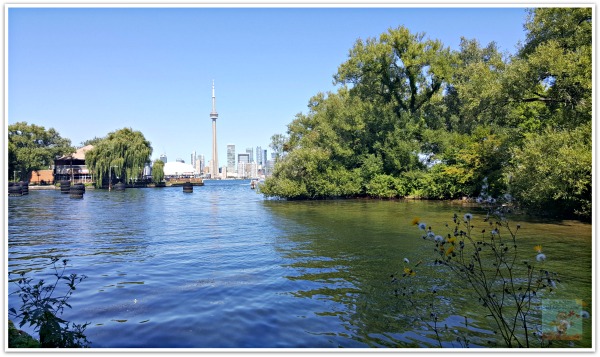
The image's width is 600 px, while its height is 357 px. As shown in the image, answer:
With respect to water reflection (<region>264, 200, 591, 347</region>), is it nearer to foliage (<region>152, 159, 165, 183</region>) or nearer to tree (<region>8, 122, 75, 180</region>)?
A: foliage (<region>152, 159, 165, 183</region>)

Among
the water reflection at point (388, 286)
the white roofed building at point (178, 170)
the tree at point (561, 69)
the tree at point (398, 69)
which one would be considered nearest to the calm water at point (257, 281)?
Answer: the water reflection at point (388, 286)

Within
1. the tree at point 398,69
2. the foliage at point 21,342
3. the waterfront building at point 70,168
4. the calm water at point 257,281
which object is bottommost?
the calm water at point 257,281

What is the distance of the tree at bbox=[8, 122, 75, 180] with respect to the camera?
75.8m

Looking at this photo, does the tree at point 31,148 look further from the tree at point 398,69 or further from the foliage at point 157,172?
the tree at point 398,69

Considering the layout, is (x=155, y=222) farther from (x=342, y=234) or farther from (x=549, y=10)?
(x=549, y=10)

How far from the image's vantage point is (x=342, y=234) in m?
17.6

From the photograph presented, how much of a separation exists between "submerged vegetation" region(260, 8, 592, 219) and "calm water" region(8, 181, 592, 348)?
20.9 feet

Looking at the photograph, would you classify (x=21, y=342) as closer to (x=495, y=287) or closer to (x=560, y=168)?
(x=495, y=287)

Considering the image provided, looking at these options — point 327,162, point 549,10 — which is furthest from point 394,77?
point 549,10

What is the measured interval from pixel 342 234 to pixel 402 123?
24609 mm

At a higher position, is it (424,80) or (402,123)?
(424,80)

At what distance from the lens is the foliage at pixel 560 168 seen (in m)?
16.4

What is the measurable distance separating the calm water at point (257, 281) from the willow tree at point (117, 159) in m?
53.5
